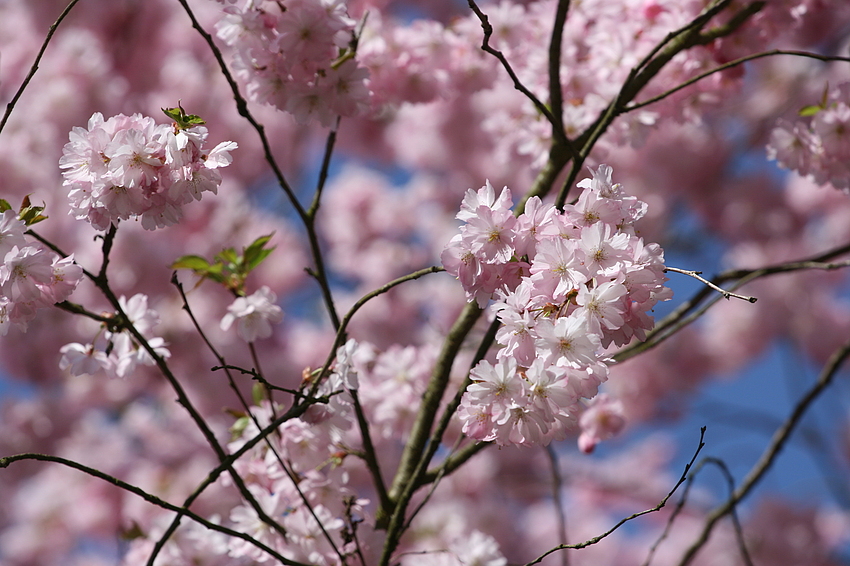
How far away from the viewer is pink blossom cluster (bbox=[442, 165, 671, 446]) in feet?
3.38

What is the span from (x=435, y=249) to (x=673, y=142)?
1991mm

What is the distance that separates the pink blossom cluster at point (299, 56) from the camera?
4.88 ft

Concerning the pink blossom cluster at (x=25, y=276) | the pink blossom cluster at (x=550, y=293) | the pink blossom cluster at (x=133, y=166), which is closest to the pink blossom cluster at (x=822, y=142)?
the pink blossom cluster at (x=550, y=293)

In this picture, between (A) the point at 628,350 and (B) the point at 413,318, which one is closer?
(A) the point at 628,350

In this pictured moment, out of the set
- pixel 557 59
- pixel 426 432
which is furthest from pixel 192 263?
pixel 557 59

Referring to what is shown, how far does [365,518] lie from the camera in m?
1.57

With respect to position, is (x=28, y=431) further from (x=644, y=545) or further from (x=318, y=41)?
(x=644, y=545)

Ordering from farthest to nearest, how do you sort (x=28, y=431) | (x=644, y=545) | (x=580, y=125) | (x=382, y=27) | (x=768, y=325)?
1. (x=644, y=545)
2. (x=768, y=325)
3. (x=28, y=431)
4. (x=382, y=27)
5. (x=580, y=125)

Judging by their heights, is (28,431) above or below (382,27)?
above

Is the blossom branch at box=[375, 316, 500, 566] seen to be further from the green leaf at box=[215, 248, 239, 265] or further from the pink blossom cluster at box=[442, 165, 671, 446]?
the green leaf at box=[215, 248, 239, 265]

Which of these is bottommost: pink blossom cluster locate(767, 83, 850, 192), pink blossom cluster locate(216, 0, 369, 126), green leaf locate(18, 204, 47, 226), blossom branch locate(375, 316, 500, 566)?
blossom branch locate(375, 316, 500, 566)

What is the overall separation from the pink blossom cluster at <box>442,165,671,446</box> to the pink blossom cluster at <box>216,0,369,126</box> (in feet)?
1.93

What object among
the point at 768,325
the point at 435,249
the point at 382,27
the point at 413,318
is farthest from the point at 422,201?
the point at 382,27

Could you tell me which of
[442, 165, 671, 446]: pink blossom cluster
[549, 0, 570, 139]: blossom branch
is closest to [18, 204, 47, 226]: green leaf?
[442, 165, 671, 446]: pink blossom cluster
